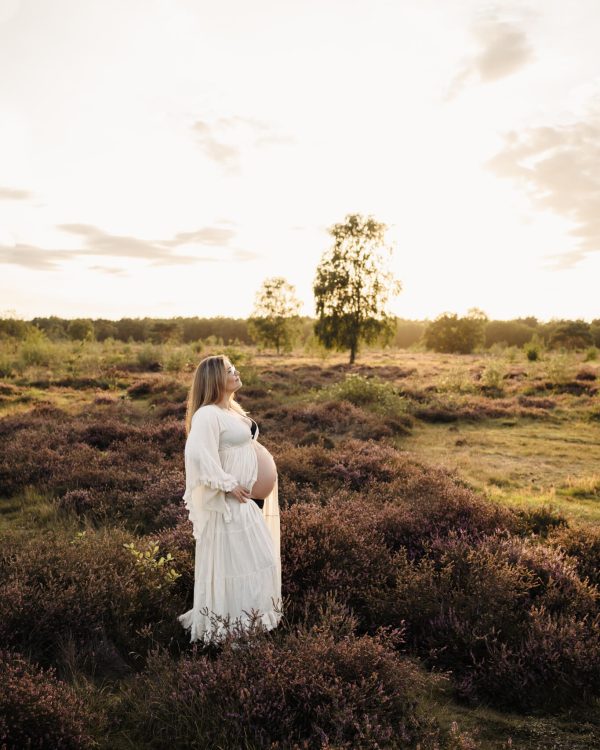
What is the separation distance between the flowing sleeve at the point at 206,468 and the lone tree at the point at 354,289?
34.5m

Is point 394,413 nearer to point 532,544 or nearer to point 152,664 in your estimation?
point 532,544

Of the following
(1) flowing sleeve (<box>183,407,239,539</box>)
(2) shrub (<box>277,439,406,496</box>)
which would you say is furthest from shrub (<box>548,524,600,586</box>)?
(1) flowing sleeve (<box>183,407,239,539</box>)

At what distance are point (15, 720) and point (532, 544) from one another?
508 cm

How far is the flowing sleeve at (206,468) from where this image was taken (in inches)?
150

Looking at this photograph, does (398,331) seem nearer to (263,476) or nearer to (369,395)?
(369,395)

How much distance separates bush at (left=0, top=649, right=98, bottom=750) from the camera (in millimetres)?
2811

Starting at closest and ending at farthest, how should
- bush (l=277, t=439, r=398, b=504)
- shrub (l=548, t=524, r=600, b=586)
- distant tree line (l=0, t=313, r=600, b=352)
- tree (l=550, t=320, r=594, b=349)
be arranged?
shrub (l=548, t=524, r=600, b=586), bush (l=277, t=439, r=398, b=504), distant tree line (l=0, t=313, r=600, b=352), tree (l=550, t=320, r=594, b=349)

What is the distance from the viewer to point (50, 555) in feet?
15.9

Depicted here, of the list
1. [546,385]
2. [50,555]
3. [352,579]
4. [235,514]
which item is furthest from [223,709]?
[546,385]

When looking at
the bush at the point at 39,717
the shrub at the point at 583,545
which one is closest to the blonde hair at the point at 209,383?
the bush at the point at 39,717

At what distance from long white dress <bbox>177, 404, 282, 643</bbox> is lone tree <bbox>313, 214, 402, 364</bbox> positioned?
34324 mm

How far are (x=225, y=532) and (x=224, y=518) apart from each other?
14cm

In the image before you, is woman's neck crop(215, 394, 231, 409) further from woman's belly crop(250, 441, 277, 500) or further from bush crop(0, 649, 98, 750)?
bush crop(0, 649, 98, 750)

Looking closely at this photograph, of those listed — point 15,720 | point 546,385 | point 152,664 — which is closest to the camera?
point 15,720
